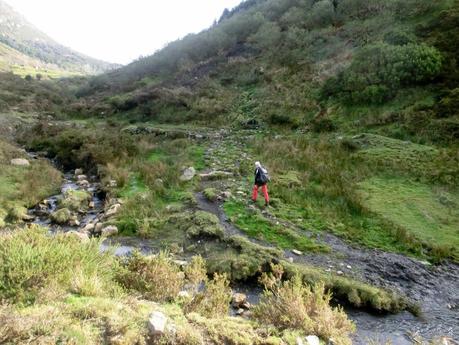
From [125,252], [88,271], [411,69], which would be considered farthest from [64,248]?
[411,69]

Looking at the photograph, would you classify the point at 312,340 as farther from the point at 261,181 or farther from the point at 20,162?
the point at 20,162

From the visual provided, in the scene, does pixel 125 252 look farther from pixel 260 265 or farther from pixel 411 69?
pixel 411 69

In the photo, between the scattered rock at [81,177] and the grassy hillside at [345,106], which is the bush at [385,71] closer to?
the grassy hillside at [345,106]

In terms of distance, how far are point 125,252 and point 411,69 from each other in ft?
60.8

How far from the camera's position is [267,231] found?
11344 mm

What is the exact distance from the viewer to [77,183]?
1714 cm

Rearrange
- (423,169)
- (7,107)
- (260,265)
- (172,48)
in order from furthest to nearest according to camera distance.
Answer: (172,48)
(7,107)
(423,169)
(260,265)

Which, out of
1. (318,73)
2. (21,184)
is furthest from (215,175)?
(318,73)

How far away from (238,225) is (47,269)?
7.08m

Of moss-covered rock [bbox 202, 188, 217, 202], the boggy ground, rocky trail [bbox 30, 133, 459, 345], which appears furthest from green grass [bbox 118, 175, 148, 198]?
moss-covered rock [bbox 202, 188, 217, 202]

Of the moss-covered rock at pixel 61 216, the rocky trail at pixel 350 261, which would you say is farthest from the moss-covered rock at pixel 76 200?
the moss-covered rock at pixel 61 216

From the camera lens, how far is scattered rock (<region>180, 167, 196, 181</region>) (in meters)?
15.7

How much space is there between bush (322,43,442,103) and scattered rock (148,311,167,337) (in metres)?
19.5

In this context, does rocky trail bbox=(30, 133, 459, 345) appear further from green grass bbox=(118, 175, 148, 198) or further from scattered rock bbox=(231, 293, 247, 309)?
green grass bbox=(118, 175, 148, 198)
